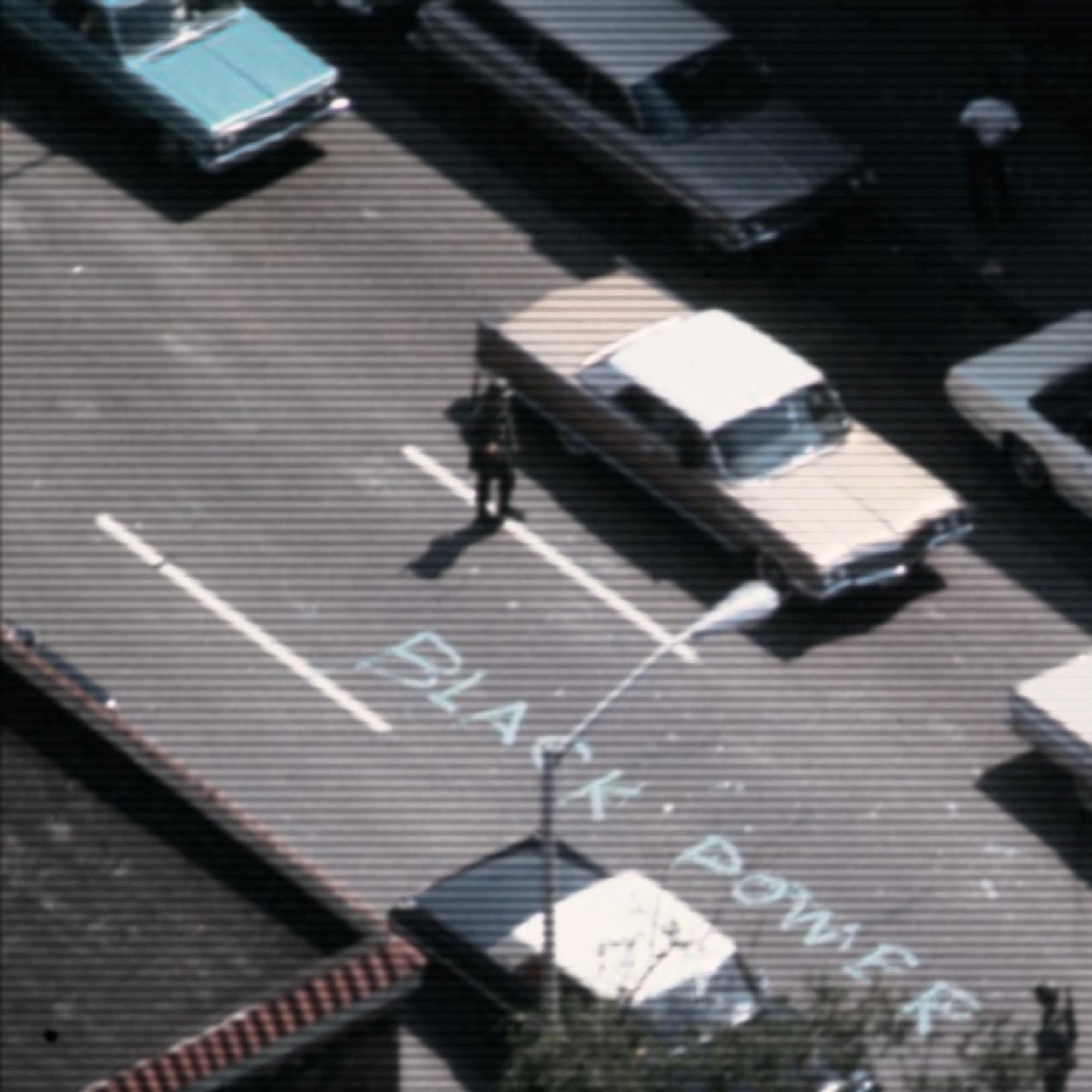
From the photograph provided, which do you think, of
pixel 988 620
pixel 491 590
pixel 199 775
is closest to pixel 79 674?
pixel 199 775

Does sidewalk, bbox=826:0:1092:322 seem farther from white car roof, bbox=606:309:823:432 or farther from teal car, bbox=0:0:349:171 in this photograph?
teal car, bbox=0:0:349:171

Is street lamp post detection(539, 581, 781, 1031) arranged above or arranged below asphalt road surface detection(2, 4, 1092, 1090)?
above

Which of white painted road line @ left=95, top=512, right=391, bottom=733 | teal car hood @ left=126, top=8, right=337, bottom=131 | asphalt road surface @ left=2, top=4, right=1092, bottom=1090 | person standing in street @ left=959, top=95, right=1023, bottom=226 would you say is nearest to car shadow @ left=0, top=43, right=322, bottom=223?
asphalt road surface @ left=2, top=4, right=1092, bottom=1090

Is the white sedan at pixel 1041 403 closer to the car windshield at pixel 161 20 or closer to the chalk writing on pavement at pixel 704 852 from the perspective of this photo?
the chalk writing on pavement at pixel 704 852

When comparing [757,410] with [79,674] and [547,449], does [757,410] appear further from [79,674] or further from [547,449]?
[79,674]

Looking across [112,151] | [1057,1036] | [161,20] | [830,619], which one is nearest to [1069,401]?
[830,619]

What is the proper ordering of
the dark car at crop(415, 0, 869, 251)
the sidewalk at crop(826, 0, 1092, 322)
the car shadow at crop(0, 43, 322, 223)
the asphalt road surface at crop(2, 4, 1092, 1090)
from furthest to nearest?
1. the car shadow at crop(0, 43, 322, 223)
2. the sidewalk at crop(826, 0, 1092, 322)
3. the dark car at crop(415, 0, 869, 251)
4. the asphalt road surface at crop(2, 4, 1092, 1090)
